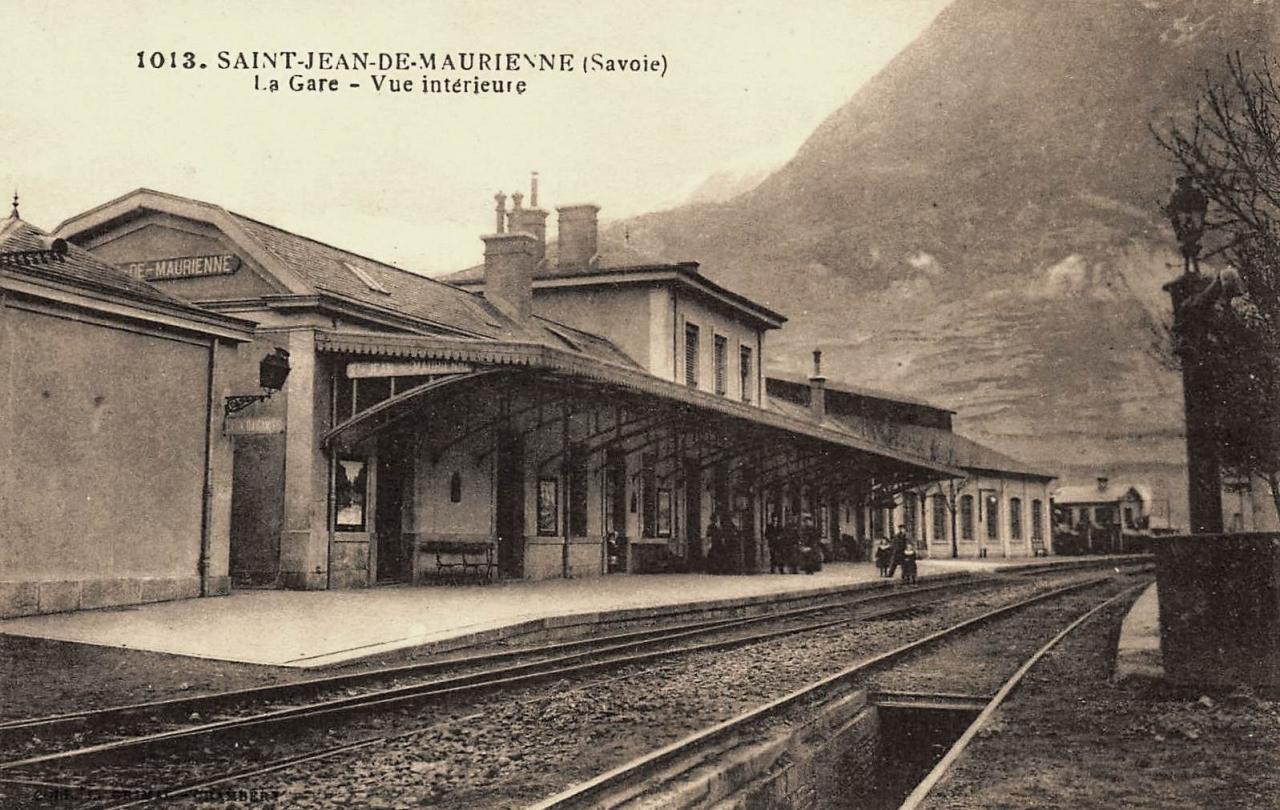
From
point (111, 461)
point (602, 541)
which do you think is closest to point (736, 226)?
point (602, 541)

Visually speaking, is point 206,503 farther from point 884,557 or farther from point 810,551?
point 884,557

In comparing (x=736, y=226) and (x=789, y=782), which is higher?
(x=736, y=226)

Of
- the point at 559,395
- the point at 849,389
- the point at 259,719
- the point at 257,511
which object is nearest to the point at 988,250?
the point at 849,389

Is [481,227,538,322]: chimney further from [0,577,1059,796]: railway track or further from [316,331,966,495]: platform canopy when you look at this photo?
[0,577,1059,796]: railway track

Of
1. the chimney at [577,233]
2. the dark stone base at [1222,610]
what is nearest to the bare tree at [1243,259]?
the dark stone base at [1222,610]

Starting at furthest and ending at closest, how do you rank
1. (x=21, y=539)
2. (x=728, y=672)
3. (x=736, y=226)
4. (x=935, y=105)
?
(x=736, y=226), (x=935, y=105), (x=21, y=539), (x=728, y=672)

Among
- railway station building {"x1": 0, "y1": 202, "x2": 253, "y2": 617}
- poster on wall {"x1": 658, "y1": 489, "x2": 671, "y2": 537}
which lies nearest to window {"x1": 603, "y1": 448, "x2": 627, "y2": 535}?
poster on wall {"x1": 658, "y1": 489, "x2": 671, "y2": 537}

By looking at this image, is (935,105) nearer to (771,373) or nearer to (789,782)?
(771,373)
